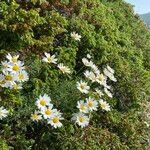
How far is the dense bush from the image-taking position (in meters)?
4.54

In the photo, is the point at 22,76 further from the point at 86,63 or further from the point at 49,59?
the point at 86,63

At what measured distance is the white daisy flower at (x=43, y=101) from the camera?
172 inches

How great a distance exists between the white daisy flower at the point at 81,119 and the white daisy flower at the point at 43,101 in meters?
0.34

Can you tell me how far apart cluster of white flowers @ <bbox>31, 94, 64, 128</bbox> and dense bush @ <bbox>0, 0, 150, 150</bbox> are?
0.30ft

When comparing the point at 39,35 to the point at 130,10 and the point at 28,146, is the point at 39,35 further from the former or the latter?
the point at 130,10

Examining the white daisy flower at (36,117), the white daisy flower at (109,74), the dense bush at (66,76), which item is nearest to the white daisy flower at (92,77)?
the dense bush at (66,76)

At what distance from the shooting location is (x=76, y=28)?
20.0 feet

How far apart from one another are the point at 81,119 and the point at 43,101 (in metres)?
0.43

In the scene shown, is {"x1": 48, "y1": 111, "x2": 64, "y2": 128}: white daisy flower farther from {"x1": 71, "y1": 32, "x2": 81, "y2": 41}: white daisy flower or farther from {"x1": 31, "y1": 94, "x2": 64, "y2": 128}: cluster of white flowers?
{"x1": 71, "y1": 32, "x2": 81, "y2": 41}: white daisy flower

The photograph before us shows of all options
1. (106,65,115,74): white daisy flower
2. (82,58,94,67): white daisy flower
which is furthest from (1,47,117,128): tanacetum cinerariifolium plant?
(106,65,115,74): white daisy flower

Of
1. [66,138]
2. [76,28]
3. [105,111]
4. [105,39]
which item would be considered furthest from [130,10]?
[66,138]

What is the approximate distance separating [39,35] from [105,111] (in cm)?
114

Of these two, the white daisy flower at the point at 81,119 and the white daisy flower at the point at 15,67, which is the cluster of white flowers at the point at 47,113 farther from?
the white daisy flower at the point at 15,67

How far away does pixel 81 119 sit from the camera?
4.66m
